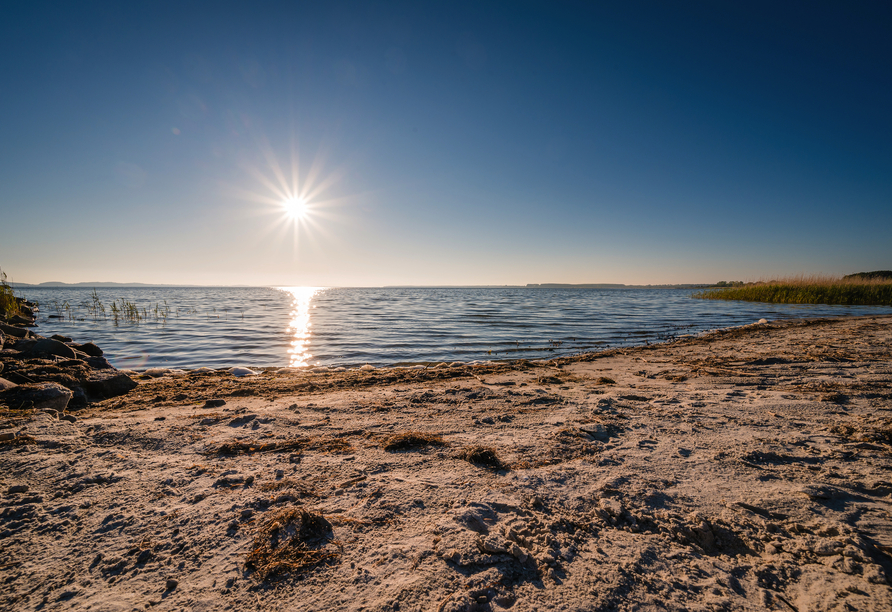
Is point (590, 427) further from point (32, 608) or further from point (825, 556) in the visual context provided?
point (32, 608)

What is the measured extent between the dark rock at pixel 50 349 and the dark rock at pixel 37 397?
3412mm

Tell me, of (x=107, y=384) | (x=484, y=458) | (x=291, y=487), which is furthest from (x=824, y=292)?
(x=107, y=384)

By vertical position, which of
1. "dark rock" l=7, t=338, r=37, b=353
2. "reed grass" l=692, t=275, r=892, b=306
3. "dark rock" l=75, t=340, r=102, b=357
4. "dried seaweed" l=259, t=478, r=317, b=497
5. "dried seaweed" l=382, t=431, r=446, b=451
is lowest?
"dried seaweed" l=382, t=431, r=446, b=451

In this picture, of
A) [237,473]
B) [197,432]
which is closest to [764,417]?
[237,473]

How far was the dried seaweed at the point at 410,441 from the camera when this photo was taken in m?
3.26

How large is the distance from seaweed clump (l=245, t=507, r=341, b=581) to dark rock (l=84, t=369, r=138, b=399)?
5.15 m

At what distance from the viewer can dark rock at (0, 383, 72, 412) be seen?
416 cm

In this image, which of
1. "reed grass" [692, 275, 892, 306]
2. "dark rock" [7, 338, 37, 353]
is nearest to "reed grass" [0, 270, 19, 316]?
"dark rock" [7, 338, 37, 353]

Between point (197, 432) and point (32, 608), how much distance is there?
2165mm

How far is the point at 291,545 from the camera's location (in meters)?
1.93

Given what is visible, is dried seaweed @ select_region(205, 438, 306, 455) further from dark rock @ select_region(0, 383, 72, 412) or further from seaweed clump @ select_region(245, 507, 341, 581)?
dark rock @ select_region(0, 383, 72, 412)

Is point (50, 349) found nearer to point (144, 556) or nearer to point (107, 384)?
point (107, 384)


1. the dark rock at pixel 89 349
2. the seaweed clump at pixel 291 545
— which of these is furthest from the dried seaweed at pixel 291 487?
the dark rock at pixel 89 349

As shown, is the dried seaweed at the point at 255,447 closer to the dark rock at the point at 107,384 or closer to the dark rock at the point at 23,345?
the dark rock at the point at 107,384
